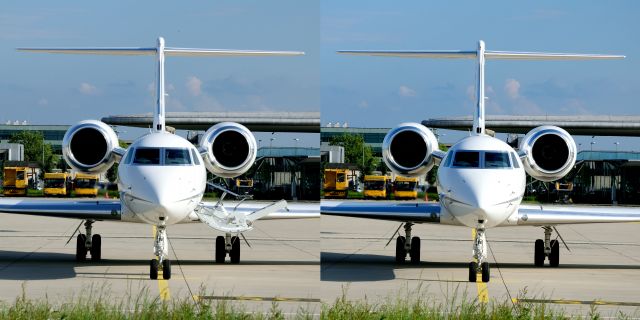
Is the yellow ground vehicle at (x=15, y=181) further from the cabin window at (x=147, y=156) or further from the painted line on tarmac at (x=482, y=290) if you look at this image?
the painted line on tarmac at (x=482, y=290)

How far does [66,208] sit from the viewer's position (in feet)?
71.7

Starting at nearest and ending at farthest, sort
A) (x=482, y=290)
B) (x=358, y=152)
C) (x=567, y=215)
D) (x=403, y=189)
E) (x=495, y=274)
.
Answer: (x=482, y=290), (x=495, y=274), (x=567, y=215), (x=358, y=152), (x=403, y=189)

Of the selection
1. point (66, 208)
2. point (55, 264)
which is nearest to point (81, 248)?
point (55, 264)

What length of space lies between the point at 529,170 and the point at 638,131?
6003 cm

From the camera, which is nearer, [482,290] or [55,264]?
[482,290]

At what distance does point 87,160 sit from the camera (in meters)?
22.2

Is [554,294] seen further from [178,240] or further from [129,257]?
[178,240]

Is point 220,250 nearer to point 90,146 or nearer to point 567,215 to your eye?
point 90,146

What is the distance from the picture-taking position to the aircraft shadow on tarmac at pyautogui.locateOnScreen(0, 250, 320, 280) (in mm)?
19797

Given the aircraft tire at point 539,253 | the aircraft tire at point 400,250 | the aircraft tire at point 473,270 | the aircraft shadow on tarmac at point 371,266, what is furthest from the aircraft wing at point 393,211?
the aircraft tire at point 539,253

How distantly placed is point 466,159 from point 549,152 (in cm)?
317

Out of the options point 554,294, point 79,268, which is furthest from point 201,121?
point 554,294

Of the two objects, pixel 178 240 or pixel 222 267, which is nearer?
pixel 222 267

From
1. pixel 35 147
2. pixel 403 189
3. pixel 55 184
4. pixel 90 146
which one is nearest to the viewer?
pixel 90 146
